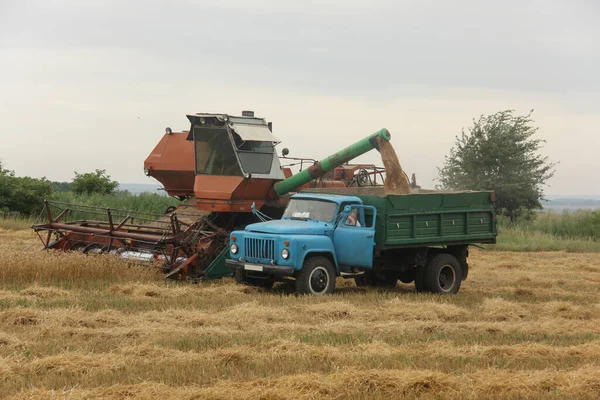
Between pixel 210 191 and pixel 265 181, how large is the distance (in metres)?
1.14

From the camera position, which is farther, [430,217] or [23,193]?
[23,193]

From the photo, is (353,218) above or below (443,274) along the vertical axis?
above

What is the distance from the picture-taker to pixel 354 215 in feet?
51.3

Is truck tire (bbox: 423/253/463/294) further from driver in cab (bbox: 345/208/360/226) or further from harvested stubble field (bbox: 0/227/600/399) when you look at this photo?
driver in cab (bbox: 345/208/360/226)

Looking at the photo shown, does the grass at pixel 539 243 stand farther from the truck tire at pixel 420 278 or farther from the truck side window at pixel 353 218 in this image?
the truck side window at pixel 353 218

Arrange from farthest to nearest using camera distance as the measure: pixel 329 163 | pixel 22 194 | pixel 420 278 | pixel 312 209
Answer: pixel 22 194
pixel 329 163
pixel 420 278
pixel 312 209

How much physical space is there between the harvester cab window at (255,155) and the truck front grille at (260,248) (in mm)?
3087

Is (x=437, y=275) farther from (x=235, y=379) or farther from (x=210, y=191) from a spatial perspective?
(x=235, y=379)

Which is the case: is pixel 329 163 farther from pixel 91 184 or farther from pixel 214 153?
pixel 91 184

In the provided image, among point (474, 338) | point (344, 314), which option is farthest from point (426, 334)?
point (344, 314)

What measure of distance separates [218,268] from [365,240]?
283 cm

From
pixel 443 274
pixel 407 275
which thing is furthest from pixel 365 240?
pixel 443 274

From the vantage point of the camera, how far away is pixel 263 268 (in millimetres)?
14766

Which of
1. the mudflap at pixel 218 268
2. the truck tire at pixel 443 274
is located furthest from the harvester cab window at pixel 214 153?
the truck tire at pixel 443 274
